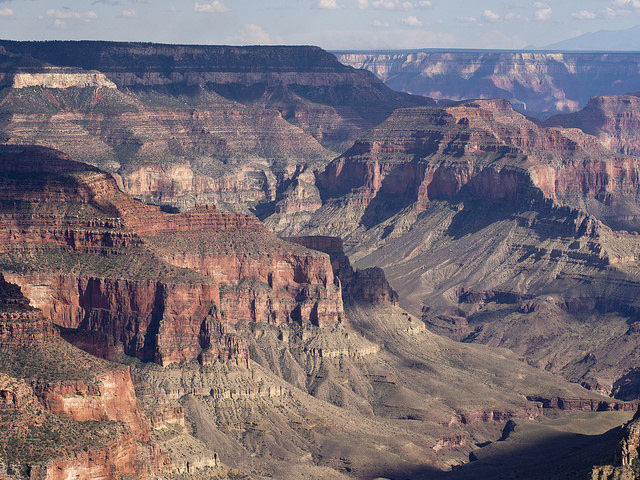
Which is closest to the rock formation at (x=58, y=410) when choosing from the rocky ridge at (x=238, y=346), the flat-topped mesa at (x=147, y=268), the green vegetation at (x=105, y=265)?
the rocky ridge at (x=238, y=346)

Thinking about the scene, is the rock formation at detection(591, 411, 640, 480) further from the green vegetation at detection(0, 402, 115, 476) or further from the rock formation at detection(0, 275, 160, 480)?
the green vegetation at detection(0, 402, 115, 476)

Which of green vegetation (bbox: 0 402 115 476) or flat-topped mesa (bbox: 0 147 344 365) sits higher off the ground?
flat-topped mesa (bbox: 0 147 344 365)

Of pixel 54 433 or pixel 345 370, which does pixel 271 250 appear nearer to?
pixel 345 370

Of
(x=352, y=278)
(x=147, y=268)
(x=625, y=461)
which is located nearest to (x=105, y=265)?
(x=147, y=268)

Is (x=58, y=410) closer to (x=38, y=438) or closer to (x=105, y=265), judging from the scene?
(x=38, y=438)

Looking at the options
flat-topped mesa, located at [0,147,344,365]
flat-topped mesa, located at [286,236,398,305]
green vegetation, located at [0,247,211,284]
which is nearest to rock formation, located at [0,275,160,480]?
flat-topped mesa, located at [0,147,344,365]

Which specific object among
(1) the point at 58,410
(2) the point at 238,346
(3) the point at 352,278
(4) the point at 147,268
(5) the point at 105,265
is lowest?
(2) the point at 238,346
